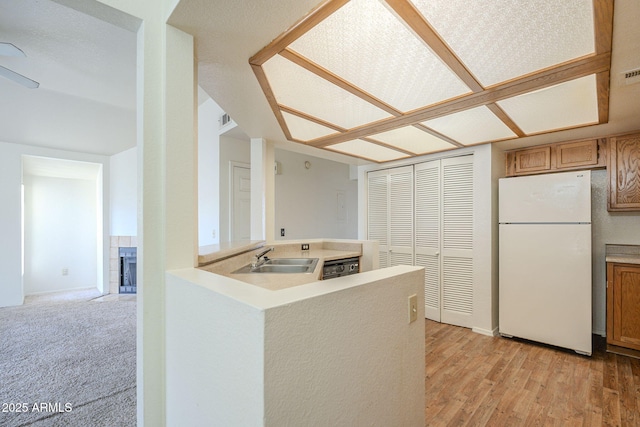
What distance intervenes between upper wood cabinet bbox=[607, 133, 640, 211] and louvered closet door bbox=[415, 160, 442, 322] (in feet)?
5.16

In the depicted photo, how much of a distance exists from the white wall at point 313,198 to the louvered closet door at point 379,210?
1187 millimetres

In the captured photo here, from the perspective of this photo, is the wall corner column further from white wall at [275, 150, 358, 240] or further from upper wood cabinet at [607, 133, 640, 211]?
upper wood cabinet at [607, 133, 640, 211]

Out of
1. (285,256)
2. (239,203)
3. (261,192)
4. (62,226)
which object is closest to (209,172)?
(239,203)

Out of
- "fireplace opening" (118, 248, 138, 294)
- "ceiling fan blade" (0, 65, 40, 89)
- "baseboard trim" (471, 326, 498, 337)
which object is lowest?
"baseboard trim" (471, 326, 498, 337)

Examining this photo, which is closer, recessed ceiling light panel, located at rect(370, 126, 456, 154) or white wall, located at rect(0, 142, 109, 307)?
recessed ceiling light panel, located at rect(370, 126, 456, 154)

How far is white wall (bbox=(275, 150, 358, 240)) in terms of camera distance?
14.7ft

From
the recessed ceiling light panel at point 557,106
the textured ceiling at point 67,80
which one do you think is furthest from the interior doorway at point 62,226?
the recessed ceiling light panel at point 557,106

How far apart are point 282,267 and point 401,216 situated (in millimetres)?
2120

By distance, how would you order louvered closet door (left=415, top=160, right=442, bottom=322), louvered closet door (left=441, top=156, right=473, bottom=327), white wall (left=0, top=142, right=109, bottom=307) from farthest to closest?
white wall (left=0, top=142, right=109, bottom=307) → louvered closet door (left=415, top=160, right=442, bottom=322) → louvered closet door (left=441, top=156, right=473, bottom=327)

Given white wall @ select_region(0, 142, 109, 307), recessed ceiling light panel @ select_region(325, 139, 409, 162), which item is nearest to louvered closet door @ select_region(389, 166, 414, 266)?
recessed ceiling light panel @ select_region(325, 139, 409, 162)

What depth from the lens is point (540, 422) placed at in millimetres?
1686

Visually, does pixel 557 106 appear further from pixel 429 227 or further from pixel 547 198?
pixel 429 227

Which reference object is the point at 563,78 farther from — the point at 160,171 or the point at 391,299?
the point at 160,171

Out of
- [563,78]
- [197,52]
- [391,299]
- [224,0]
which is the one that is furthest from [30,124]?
[563,78]
